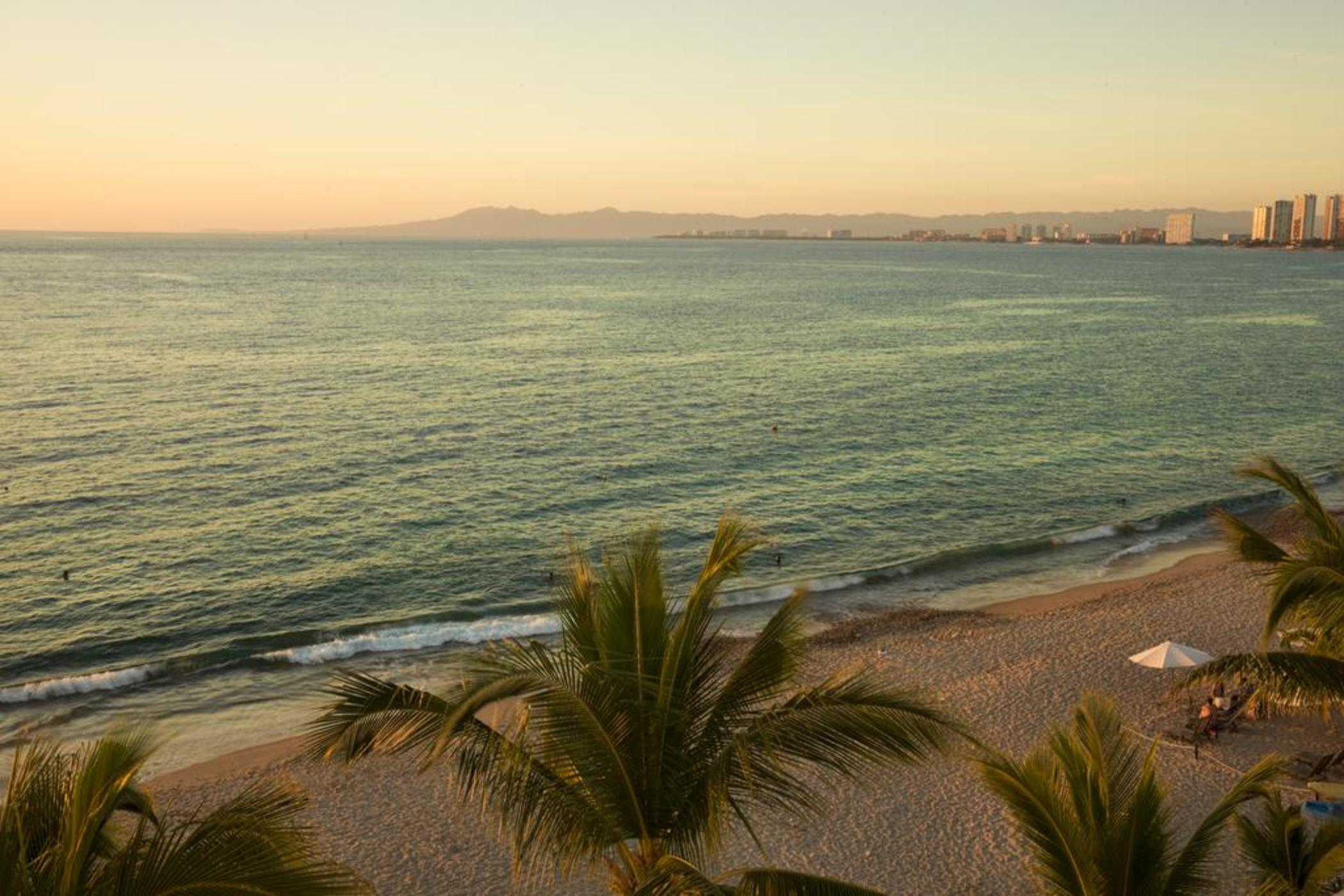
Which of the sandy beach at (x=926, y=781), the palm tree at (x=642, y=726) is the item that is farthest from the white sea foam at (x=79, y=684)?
the palm tree at (x=642, y=726)

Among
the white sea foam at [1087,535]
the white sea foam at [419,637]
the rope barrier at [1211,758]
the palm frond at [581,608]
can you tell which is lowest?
the white sea foam at [1087,535]

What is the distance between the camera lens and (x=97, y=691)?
69.4 feet

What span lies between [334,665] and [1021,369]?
162ft

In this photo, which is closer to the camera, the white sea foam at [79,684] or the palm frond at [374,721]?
the palm frond at [374,721]

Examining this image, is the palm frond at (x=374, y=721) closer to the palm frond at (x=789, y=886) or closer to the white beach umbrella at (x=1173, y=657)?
the palm frond at (x=789, y=886)

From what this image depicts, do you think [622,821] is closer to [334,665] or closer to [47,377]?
[334,665]

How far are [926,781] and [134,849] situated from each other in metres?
13.1

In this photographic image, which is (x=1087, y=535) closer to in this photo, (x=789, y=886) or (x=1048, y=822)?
(x=1048, y=822)

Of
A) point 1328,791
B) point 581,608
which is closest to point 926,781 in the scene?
point 1328,791

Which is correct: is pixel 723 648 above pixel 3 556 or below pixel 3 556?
above

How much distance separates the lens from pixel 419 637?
2373cm

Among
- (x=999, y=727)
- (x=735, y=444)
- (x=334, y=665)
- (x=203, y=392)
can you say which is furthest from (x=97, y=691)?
(x=203, y=392)

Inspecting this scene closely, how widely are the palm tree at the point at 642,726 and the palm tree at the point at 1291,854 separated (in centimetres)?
302

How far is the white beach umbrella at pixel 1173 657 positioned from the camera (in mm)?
19719
